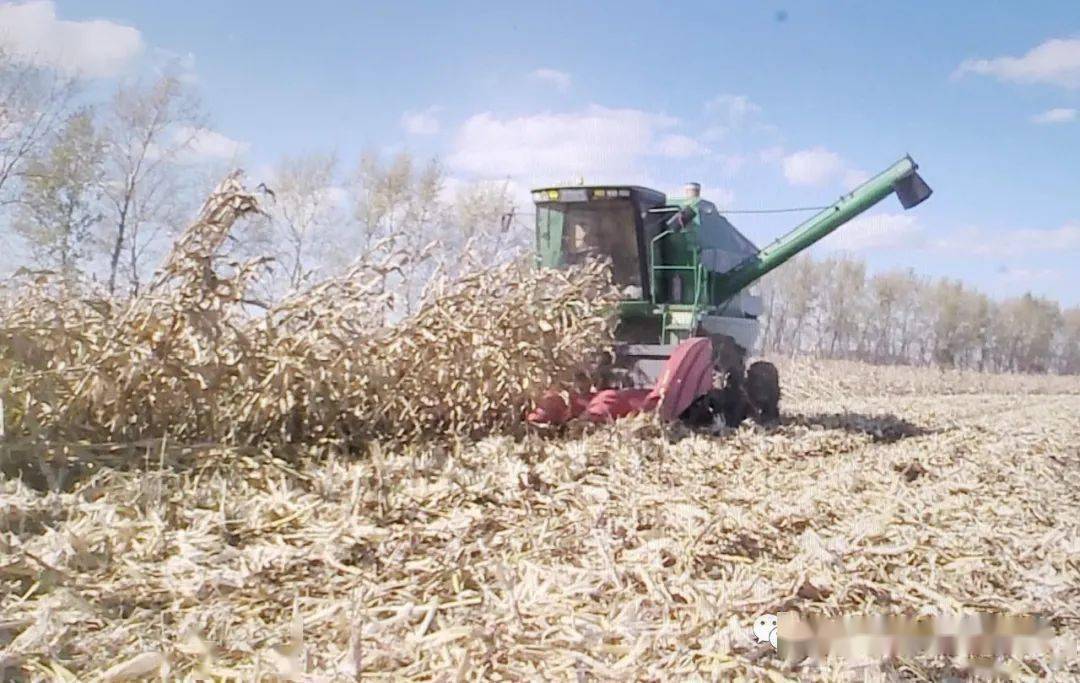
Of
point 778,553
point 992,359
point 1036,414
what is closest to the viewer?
point 778,553

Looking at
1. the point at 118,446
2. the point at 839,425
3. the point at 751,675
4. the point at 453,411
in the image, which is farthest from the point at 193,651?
the point at 839,425

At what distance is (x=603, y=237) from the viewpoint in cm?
848

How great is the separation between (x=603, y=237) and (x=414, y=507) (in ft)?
17.8

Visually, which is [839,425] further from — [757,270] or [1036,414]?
[1036,414]

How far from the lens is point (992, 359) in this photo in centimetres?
5497

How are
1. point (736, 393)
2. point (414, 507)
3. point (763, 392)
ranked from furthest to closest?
1. point (763, 392)
2. point (736, 393)
3. point (414, 507)

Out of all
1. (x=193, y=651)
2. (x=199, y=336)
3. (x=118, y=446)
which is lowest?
(x=193, y=651)

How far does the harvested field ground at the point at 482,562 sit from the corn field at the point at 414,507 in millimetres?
12

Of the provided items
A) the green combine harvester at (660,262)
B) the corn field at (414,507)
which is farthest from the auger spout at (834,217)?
the corn field at (414,507)

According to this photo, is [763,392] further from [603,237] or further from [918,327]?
[918,327]

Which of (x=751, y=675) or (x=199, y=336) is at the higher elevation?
(x=199, y=336)

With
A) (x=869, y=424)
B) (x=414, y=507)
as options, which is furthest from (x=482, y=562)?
(x=869, y=424)

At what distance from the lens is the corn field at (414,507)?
2.25 m

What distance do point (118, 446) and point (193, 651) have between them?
1956mm
